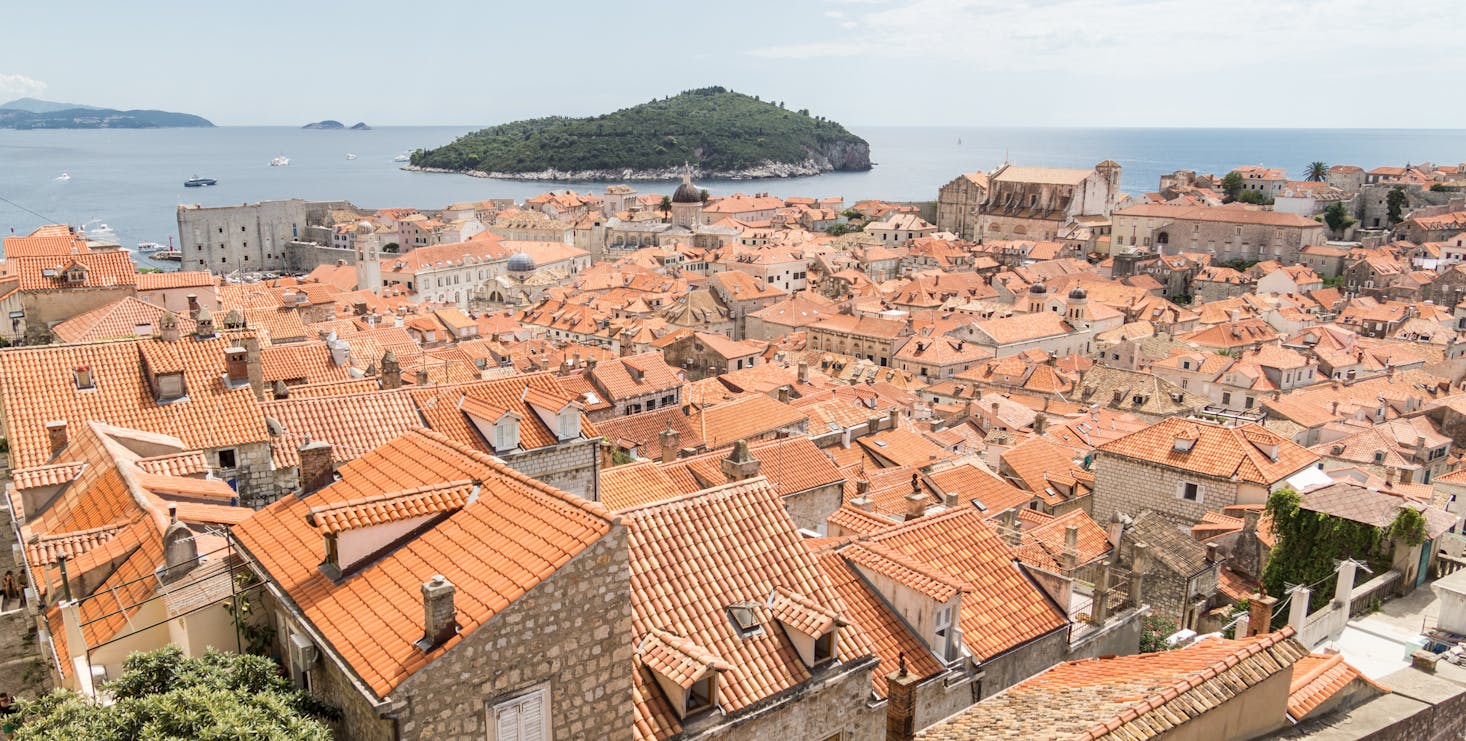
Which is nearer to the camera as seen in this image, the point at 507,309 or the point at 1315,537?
the point at 1315,537

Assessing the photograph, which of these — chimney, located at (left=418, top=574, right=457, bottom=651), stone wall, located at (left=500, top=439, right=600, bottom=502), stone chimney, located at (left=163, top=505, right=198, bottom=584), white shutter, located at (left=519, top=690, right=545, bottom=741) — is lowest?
stone wall, located at (left=500, top=439, right=600, bottom=502)

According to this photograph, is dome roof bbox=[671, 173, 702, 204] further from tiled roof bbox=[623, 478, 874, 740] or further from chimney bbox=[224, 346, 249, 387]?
tiled roof bbox=[623, 478, 874, 740]

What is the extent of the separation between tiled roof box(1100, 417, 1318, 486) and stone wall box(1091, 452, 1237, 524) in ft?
0.61

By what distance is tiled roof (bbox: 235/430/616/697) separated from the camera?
6.69 m

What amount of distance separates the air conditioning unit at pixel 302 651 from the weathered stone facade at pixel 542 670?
13 cm

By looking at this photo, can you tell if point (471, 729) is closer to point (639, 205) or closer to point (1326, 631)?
point (1326, 631)

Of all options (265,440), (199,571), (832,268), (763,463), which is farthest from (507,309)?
(199,571)

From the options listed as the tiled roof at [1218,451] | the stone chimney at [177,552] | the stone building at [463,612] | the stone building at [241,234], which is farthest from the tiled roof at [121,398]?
the stone building at [241,234]

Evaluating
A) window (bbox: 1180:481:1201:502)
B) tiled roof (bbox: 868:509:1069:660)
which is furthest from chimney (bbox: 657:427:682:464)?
tiled roof (bbox: 868:509:1069:660)

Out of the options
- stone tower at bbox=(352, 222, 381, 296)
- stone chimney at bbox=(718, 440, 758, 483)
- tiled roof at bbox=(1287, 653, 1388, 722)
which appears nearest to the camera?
tiled roof at bbox=(1287, 653, 1388, 722)

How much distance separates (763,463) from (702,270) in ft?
265

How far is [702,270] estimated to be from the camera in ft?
333

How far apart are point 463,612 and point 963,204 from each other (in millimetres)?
124427

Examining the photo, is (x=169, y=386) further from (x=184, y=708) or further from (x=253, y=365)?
(x=184, y=708)
